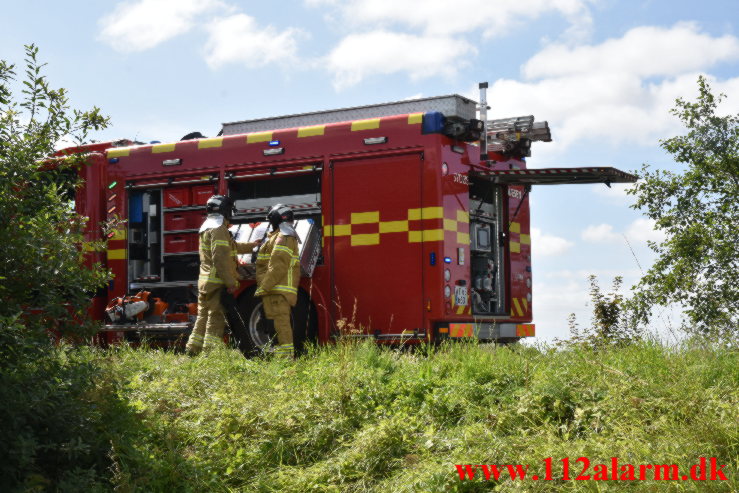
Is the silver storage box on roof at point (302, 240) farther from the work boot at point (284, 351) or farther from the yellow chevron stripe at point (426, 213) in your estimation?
the yellow chevron stripe at point (426, 213)

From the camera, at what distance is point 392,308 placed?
9961mm

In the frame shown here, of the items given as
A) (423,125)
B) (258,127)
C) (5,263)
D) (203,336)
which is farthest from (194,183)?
(5,263)

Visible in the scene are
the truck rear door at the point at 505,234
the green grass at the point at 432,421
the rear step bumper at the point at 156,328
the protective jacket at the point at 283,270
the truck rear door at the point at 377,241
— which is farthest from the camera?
the rear step bumper at the point at 156,328

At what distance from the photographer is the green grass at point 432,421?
196 inches

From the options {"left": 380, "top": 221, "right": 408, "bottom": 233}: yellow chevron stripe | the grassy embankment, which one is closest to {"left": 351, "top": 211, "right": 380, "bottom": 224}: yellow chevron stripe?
{"left": 380, "top": 221, "right": 408, "bottom": 233}: yellow chevron stripe

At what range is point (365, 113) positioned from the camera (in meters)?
10.7

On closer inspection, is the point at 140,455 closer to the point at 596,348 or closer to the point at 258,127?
the point at 596,348

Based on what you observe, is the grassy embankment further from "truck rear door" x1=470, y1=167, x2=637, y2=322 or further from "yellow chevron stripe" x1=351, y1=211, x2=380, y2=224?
"truck rear door" x1=470, y1=167, x2=637, y2=322

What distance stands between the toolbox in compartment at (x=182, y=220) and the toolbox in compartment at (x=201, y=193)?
143 mm

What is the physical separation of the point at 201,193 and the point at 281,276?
224cm

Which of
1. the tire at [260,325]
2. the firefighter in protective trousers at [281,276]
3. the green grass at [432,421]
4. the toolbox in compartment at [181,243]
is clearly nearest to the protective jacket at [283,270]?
the firefighter in protective trousers at [281,276]

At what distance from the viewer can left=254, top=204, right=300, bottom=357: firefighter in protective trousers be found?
9734mm

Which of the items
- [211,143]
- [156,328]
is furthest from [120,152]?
[156,328]

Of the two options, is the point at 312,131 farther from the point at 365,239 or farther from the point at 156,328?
the point at 156,328
